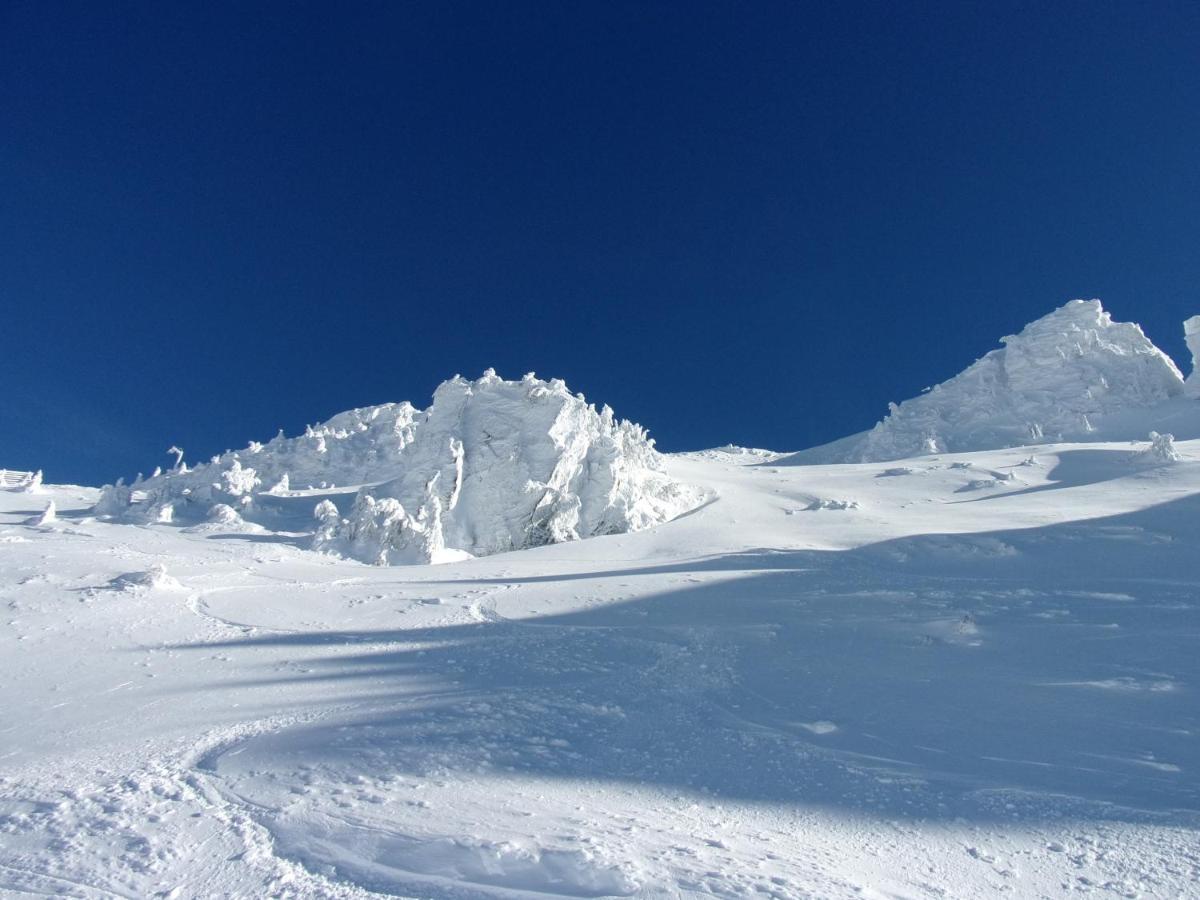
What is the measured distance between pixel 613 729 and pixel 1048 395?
284 ft

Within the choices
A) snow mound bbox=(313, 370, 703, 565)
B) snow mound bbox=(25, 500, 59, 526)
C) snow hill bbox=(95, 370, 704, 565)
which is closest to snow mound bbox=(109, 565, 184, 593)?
snow hill bbox=(95, 370, 704, 565)

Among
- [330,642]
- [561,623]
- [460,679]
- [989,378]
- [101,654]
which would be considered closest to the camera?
[460,679]

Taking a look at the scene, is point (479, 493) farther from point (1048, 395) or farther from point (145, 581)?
point (1048, 395)

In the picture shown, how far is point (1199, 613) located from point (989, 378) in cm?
8080

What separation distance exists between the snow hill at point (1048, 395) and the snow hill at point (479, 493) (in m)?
45.9

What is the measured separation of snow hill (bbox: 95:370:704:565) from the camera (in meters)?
35.5

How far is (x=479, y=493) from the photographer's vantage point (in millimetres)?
40562

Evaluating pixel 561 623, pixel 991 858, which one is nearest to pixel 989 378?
pixel 561 623

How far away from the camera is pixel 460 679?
1303 centimetres

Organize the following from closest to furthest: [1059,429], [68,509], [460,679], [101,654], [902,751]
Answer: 1. [902,751]
2. [460,679]
3. [101,654]
4. [68,509]
5. [1059,429]

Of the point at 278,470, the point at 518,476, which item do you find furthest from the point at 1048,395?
the point at 278,470

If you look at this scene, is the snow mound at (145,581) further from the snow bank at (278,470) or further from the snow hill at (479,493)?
the snow bank at (278,470)

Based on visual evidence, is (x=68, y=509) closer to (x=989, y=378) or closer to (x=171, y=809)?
(x=171, y=809)

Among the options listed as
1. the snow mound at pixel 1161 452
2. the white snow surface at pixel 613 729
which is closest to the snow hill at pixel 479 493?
the white snow surface at pixel 613 729
